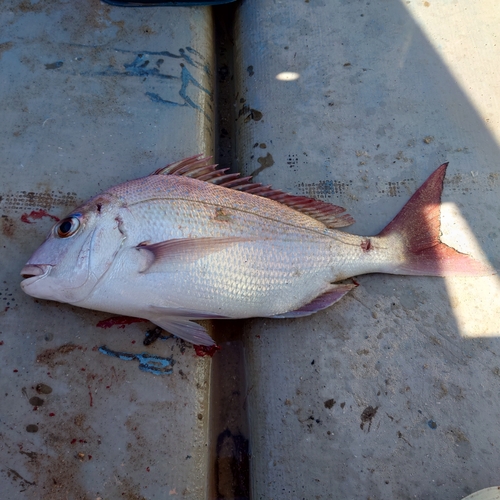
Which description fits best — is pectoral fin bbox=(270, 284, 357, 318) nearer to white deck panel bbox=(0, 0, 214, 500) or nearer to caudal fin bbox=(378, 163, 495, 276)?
caudal fin bbox=(378, 163, 495, 276)

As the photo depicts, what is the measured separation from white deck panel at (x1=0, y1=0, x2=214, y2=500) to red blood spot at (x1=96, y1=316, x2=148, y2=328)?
0.07 ft

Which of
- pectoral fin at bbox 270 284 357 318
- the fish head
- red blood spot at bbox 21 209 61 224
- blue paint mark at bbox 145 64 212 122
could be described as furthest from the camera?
blue paint mark at bbox 145 64 212 122

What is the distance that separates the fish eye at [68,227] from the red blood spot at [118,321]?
42cm

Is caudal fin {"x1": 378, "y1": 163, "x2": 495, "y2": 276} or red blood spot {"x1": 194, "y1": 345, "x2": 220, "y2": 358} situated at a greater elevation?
caudal fin {"x1": 378, "y1": 163, "x2": 495, "y2": 276}

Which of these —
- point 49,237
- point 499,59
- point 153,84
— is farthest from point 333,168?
point 49,237

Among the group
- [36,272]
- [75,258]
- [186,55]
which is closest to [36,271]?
[36,272]

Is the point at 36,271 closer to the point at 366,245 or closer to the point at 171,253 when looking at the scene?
the point at 171,253

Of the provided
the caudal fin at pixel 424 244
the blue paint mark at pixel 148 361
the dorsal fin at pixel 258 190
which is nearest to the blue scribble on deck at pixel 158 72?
the dorsal fin at pixel 258 190

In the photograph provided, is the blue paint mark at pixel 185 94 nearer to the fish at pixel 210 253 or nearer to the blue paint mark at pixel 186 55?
the blue paint mark at pixel 186 55

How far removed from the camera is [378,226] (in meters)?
1.89

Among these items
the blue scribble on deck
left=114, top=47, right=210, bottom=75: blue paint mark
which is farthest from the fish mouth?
left=114, top=47, right=210, bottom=75: blue paint mark

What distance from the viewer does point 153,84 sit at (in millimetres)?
2082

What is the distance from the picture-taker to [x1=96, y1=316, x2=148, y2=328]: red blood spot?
163cm

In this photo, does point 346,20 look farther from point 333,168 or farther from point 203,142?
point 203,142
